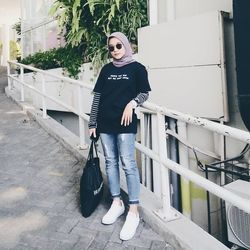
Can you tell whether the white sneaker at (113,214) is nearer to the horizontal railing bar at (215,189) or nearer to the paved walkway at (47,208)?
the paved walkway at (47,208)

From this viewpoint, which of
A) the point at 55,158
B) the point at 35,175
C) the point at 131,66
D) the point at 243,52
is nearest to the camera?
the point at 131,66

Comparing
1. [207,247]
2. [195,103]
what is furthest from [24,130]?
[207,247]

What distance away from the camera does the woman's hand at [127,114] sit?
2.56 meters

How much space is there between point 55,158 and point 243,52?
2.64 metres

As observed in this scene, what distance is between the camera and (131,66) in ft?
8.66

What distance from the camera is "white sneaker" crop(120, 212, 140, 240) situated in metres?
2.62

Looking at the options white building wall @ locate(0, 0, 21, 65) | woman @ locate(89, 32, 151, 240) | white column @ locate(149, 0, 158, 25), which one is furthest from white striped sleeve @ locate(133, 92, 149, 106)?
white building wall @ locate(0, 0, 21, 65)

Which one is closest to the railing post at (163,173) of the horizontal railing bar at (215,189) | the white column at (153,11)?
the horizontal railing bar at (215,189)

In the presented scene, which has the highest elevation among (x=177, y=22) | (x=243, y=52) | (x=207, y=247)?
(x=177, y=22)

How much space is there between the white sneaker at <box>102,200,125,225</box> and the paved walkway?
0.15 ft

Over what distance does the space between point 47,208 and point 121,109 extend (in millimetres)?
1251

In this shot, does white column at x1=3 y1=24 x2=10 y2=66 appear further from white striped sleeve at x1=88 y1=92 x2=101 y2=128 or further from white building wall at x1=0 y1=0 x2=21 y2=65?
white striped sleeve at x1=88 y1=92 x2=101 y2=128

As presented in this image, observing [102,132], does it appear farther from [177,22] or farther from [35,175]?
[177,22]

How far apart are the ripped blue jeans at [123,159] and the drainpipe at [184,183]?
2.30m
